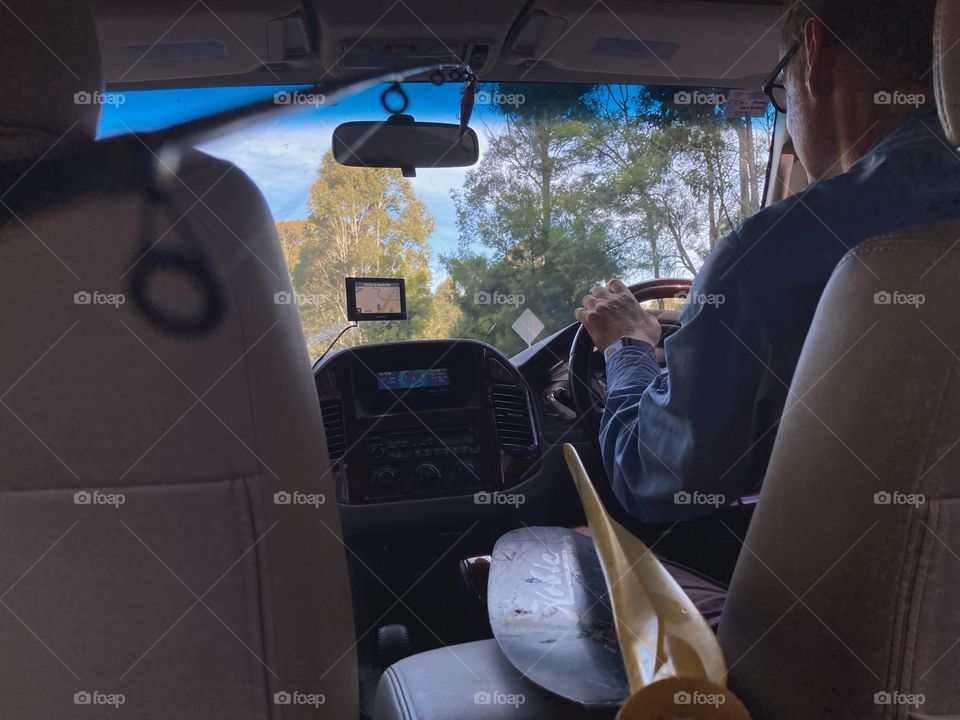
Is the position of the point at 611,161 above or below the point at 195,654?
above

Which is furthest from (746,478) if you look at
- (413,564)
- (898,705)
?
(413,564)

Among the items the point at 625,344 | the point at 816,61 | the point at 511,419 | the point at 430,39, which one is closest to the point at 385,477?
the point at 511,419

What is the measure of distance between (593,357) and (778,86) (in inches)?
40.0

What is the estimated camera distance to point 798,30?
1.51 meters

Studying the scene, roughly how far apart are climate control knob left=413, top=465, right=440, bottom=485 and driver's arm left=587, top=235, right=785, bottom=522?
49.3 inches

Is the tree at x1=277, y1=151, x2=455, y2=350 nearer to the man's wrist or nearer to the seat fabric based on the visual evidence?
the man's wrist

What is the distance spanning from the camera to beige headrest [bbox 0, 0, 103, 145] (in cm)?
79

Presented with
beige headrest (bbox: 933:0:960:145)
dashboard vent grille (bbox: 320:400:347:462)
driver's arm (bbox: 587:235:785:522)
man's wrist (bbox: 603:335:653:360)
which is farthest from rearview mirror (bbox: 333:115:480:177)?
beige headrest (bbox: 933:0:960:145)

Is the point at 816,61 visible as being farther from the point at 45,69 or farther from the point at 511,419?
the point at 511,419

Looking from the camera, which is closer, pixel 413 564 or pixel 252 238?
pixel 252 238

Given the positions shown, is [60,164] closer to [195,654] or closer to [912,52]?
[195,654]

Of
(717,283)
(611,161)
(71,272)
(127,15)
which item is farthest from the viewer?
(611,161)

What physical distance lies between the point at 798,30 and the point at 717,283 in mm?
574

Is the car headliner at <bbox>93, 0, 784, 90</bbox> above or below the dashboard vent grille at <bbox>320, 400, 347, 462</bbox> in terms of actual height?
above
